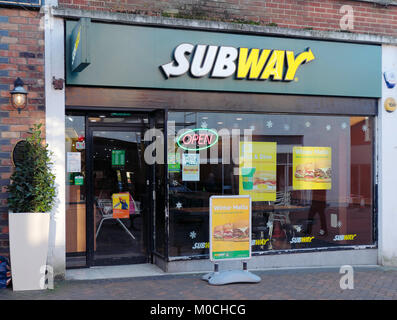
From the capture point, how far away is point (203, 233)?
27.5ft

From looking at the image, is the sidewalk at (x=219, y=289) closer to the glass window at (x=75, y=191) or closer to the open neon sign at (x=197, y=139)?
the glass window at (x=75, y=191)

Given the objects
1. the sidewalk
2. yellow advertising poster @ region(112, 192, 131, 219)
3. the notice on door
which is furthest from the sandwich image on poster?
the notice on door

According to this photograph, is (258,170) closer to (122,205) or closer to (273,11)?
(122,205)

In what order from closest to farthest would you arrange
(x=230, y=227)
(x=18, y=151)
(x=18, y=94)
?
(x=18, y=94)
(x=18, y=151)
(x=230, y=227)

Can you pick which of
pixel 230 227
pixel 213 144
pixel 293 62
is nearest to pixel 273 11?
pixel 293 62

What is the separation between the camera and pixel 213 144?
27.7 feet

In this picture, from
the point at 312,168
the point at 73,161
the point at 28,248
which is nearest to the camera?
the point at 28,248

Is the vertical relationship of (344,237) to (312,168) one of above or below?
below

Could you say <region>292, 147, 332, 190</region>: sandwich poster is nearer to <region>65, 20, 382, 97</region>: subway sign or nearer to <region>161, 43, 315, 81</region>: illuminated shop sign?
<region>65, 20, 382, 97</region>: subway sign

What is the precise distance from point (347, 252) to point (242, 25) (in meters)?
4.58

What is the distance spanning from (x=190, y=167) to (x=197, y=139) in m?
0.50

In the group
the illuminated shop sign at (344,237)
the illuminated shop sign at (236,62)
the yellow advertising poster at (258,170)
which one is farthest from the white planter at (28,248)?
the illuminated shop sign at (344,237)

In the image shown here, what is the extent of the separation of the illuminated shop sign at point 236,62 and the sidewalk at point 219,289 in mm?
3353

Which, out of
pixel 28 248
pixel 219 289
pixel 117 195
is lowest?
pixel 219 289
